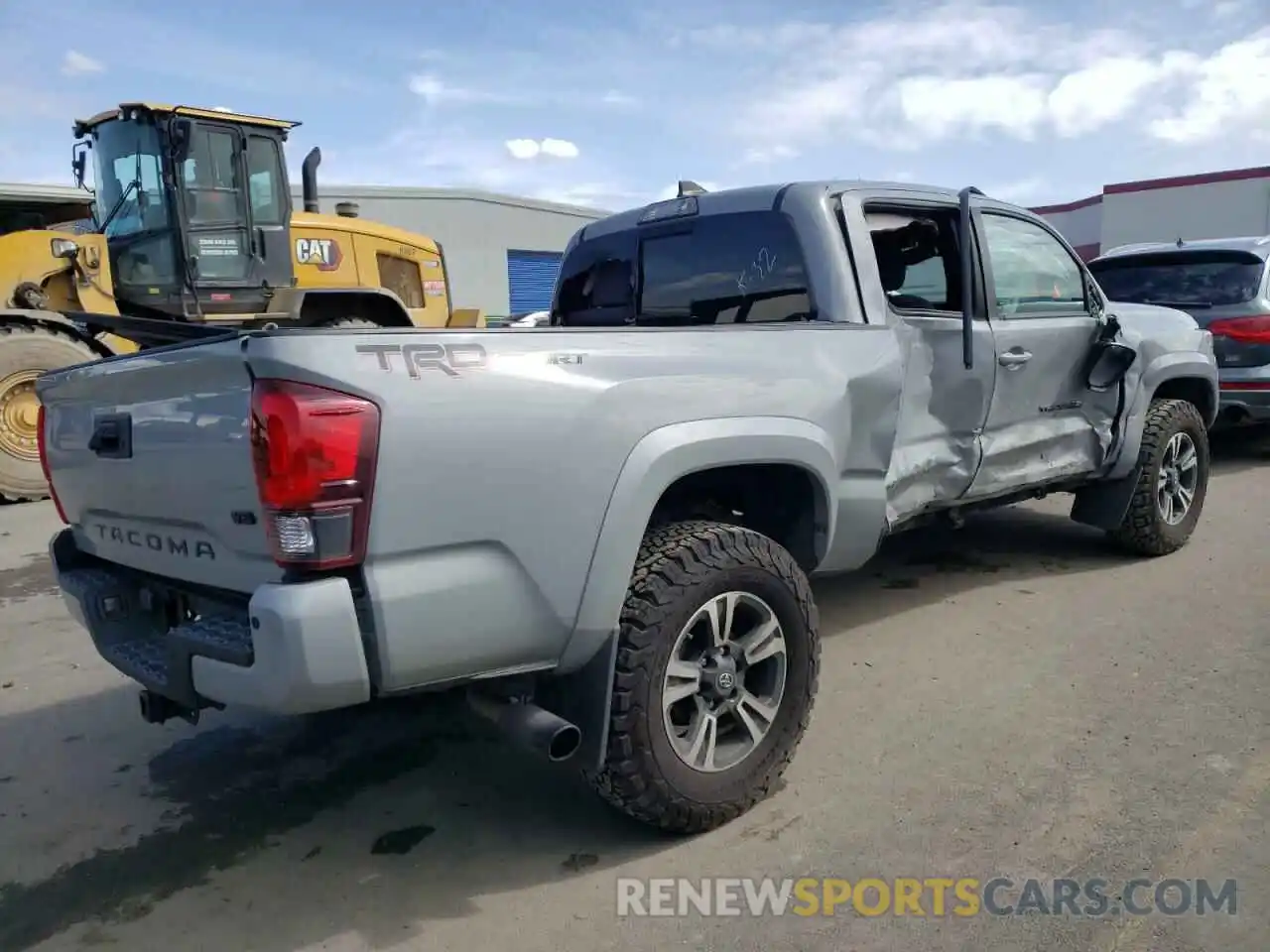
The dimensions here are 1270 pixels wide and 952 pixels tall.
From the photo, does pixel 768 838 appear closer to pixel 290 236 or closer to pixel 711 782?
pixel 711 782

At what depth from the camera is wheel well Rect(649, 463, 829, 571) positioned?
10.7ft

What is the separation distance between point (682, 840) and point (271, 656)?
1.36 metres

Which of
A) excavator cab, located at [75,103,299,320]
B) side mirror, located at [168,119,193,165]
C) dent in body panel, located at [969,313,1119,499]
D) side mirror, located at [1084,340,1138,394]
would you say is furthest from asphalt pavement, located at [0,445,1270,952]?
side mirror, located at [168,119,193,165]

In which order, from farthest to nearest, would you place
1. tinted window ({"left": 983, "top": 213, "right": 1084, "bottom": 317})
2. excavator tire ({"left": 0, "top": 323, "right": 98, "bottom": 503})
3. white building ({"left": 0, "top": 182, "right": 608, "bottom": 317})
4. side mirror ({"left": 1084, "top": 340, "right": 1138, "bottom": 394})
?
white building ({"left": 0, "top": 182, "right": 608, "bottom": 317}) → excavator tire ({"left": 0, "top": 323, "right": 98, "bottom": 503}) → side mirror ({"left": 1084, "top": 340, "right": 1138, "bottom": 394}) → tinted window ({"left": 983, "top": 213, "right": 1084, "bottom": 317})

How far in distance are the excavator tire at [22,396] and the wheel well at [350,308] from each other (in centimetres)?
223

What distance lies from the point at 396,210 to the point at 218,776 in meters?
23.8

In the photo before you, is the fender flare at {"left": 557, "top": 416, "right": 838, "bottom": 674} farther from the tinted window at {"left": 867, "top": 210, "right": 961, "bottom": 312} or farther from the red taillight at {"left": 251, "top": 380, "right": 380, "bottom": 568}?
the tinted window at {"left": 867, "top": 210, "right": 961, "bottom": 312}

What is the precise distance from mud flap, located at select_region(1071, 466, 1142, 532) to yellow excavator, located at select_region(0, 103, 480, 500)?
6.35 meters

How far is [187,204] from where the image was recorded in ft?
29.4

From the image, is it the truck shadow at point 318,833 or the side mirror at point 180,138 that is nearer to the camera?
the truck shadow at point 318,833

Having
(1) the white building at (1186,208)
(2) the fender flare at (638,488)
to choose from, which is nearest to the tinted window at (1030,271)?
(2) the fender flare at (638,488)

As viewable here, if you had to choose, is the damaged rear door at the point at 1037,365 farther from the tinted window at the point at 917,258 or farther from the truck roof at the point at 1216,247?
the truck roof at the point at 1216,247

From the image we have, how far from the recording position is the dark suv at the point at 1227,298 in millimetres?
7699

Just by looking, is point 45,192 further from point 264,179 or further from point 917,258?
point 917,258
